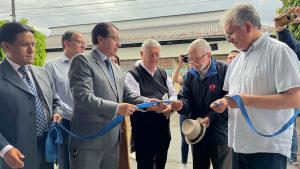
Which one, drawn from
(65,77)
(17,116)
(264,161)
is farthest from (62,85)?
(264,161)

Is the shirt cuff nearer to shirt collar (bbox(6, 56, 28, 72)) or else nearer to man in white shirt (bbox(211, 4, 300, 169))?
shirt collar (bbox(6, 56, 28, 72))

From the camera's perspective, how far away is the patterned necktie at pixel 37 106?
277cm

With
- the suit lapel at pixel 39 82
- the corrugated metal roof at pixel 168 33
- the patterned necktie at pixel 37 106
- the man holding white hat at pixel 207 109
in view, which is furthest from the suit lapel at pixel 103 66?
the corrugated metal roof at pixel 168 33

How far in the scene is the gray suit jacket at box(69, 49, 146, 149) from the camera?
9.68ft

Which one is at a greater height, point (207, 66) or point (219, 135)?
point (207, 66)

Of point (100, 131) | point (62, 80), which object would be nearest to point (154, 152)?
point (100, 131)

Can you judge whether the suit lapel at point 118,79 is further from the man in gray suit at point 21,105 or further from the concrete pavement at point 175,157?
the concrete pavement at point 175,157

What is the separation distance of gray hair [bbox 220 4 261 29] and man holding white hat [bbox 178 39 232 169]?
49.0 inches

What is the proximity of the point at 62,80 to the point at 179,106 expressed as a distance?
1.52 meters

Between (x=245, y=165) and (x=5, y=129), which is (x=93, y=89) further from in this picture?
(x=245, y=165)

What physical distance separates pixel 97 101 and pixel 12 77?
2.37ft

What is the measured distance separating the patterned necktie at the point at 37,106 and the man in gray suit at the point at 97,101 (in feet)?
1.10

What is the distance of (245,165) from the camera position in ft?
8.54

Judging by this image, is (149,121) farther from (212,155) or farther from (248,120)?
(248,120)
